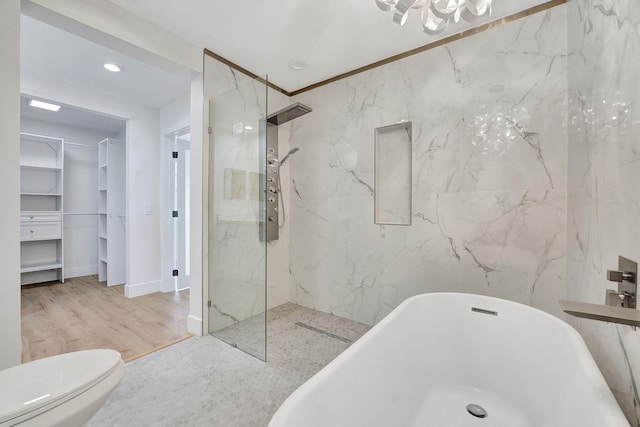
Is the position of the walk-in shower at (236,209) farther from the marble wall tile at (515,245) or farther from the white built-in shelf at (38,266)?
the white built-in shelf at (38,266)

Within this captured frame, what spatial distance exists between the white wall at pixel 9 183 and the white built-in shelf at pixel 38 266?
3232mm

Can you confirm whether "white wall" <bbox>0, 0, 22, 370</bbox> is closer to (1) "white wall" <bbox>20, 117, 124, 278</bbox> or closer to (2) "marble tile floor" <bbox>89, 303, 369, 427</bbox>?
(2) "marble tile floor" <bbox>89, 303, 369, 427</bbox>

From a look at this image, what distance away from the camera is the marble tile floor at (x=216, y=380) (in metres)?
1.32

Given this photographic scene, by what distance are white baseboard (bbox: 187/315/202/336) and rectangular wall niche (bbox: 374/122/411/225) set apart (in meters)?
1.76

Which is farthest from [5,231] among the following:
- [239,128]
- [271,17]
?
[271,17]

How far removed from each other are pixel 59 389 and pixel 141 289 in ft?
8.93

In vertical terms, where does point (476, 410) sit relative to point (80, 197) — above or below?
below

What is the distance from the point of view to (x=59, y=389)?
2.98 feet

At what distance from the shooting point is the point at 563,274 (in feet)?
5.28

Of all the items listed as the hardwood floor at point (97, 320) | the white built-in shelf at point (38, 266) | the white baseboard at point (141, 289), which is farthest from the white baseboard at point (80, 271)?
the white baseboard at point (141, 289)

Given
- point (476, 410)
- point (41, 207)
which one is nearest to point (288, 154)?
point (476, 410)

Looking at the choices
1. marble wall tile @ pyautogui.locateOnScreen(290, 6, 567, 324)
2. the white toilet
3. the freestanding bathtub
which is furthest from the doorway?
the freestanding bathtub

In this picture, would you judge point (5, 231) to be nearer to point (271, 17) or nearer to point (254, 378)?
point (254, 378)

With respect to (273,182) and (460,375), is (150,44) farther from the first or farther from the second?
(460,375)
